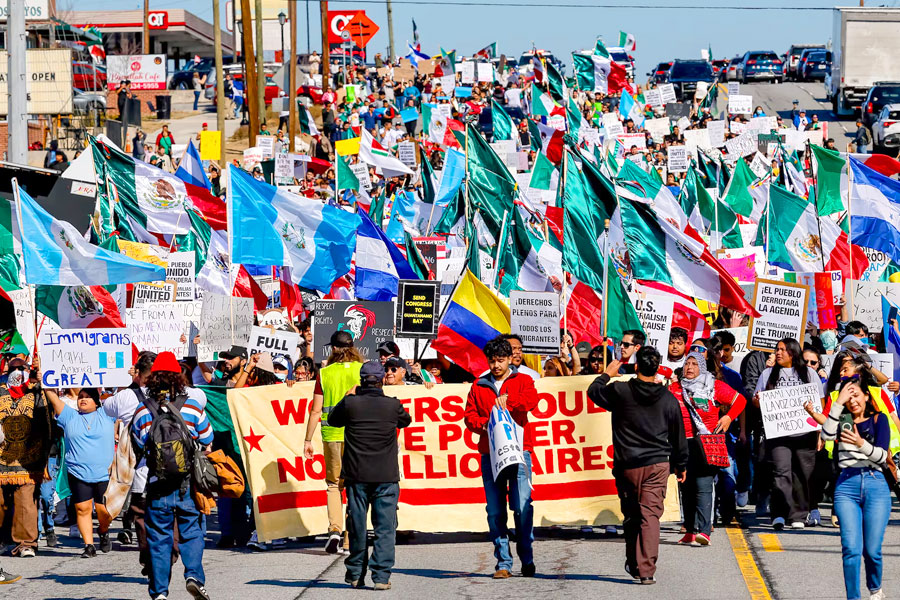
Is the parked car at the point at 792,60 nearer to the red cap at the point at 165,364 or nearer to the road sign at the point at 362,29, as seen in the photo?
the road sign at the point at 362,29

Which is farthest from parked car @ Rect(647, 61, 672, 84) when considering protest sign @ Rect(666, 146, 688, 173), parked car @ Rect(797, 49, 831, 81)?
protest sign @ Rect(666, 146, 688, 173)

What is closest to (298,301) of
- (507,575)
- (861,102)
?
(507,575)

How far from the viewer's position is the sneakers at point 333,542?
411 inches

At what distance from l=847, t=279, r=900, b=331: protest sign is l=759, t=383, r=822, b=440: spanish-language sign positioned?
346 centimetres

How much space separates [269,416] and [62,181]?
8.78 m

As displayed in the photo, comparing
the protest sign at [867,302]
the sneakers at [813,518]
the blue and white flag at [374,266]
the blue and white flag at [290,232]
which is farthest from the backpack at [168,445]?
the protest sign at [867,302]

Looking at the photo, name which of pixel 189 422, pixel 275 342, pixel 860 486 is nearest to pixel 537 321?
pixel 275 342

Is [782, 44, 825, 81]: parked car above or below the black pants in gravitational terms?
above

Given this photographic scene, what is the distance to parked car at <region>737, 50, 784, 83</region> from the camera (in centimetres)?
6062

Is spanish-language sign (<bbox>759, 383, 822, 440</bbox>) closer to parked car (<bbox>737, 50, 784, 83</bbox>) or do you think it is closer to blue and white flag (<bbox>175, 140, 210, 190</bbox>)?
blue and white flag (<bbox>175, 140, 210, 190</bbox>)

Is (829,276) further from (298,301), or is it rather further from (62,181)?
(62,181)

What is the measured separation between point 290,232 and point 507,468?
235 inches

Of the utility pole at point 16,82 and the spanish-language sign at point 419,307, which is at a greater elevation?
the utility pole at point 16,82

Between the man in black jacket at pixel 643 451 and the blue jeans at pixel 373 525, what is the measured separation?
146cm
